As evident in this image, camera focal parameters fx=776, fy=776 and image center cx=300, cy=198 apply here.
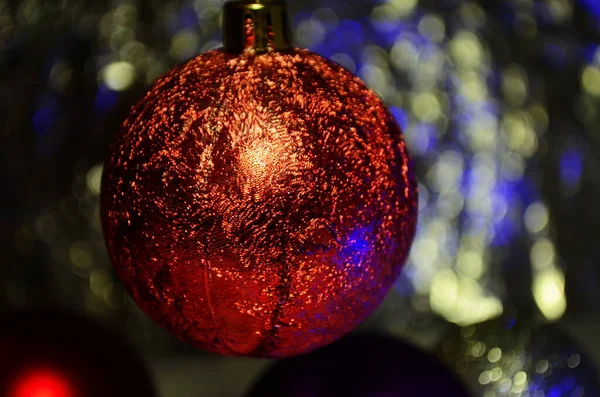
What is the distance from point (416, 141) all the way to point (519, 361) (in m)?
0.38

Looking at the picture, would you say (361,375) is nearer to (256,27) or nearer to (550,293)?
(256,27)

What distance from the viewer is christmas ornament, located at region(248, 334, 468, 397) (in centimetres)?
71

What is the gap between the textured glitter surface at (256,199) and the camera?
461 millimetres

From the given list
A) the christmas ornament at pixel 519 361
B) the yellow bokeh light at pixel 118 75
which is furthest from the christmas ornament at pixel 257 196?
the yellow bokeh light at pixel 118 75

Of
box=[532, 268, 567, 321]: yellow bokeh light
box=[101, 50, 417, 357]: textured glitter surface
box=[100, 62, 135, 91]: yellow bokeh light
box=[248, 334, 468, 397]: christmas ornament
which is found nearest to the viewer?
box=[101, 50, 417, 357]: textured glitter surface

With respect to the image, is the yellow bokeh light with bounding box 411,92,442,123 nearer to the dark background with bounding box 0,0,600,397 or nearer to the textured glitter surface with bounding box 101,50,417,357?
the dark background with bounding box 0,0,600,397

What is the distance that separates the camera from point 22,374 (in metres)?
0.73

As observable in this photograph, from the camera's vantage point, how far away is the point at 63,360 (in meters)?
0.75

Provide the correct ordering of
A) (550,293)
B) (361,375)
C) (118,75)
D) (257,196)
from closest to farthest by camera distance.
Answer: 1. (257,196)
2. (361,375)
3. (118,75)
4. (550,293)

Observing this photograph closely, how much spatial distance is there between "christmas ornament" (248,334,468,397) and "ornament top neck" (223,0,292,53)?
0.33 m

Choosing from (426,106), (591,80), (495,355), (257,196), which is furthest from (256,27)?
(591,80)

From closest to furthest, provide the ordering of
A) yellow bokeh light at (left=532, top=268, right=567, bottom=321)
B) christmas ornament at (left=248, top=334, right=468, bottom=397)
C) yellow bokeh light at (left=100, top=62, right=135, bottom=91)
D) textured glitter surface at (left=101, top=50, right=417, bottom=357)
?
textured glitter surface at (left=101, top=50, right=417, bottom=357)
christmas ornament at (left=248, top=334, right=468, bottom=397)
yellow bokeh light at (left=100, top=62, right=135, bottom=91)
yellow bokeh light at (left=532, top=268, right=567, bottom=321)

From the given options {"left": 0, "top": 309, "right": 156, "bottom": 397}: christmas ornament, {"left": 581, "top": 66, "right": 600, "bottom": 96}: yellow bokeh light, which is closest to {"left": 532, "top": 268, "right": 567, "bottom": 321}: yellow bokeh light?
{"left": 581, "top": 66, "right": 600, "bottom": 96}: yellow bokeh light

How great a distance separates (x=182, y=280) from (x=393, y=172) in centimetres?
15
